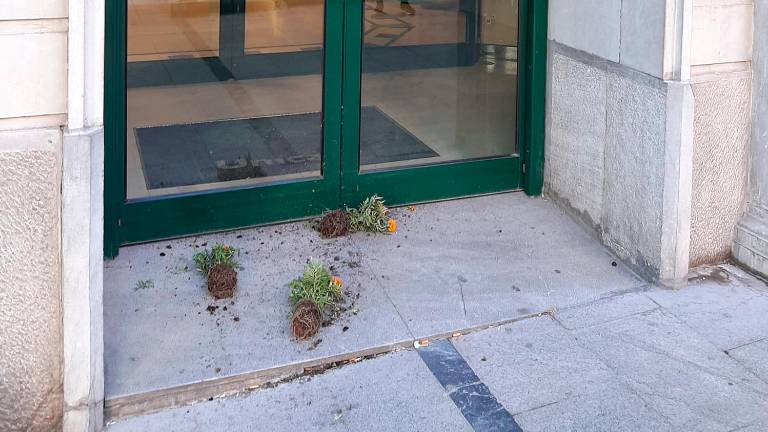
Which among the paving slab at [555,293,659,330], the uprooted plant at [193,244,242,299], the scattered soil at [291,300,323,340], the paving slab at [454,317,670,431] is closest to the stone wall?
the paving slab at [555,293,659,330]

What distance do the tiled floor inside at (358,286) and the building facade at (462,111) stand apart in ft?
0.61

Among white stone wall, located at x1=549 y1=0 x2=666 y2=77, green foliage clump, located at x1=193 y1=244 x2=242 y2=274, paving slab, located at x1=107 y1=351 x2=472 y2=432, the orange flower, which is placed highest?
white stone wall, located at x1=549 y1=0 x2=666 y2=77

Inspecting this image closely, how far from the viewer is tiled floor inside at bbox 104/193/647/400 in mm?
4281

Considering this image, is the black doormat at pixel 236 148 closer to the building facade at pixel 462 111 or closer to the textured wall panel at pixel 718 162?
the building facade at pixel 462 111

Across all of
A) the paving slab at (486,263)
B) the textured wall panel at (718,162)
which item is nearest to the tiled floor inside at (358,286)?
the paving slab at (486,263)

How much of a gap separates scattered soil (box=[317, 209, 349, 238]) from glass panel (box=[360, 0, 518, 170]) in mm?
439

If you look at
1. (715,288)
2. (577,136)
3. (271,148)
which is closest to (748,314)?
(715,288)

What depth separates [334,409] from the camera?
3.93 m

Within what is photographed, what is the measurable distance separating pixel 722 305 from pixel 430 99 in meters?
2.35

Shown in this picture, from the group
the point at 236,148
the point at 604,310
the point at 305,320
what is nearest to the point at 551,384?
the point at 604,310

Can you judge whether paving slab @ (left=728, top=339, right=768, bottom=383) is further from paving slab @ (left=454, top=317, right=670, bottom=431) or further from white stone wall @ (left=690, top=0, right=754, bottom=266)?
white stone wall @ (left=690, top=0, right=754, bottom=266)

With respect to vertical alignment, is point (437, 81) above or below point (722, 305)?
above

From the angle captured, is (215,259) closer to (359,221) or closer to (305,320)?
(305,320)

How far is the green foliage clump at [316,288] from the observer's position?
4.58 meters
